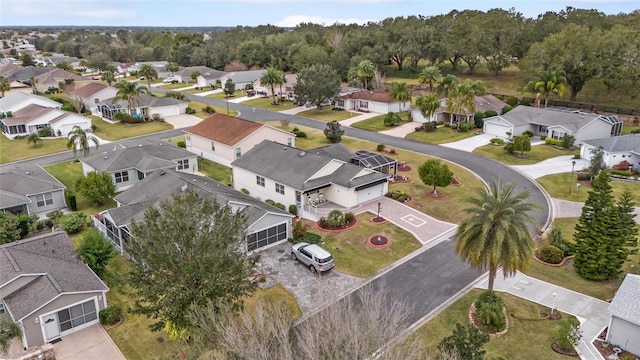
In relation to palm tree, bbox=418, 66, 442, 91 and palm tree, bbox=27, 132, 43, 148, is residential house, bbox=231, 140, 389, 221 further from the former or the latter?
palm tree, bbox=418, 66, 442, 91

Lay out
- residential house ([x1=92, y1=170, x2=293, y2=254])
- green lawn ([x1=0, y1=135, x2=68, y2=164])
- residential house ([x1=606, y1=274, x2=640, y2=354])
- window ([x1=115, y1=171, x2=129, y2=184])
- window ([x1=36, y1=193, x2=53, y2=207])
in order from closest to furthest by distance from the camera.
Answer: residential house ([x1=606, y1=274, x2=640, y2=354]) → residential house ([x1=92, y1=170, x2=293, y2=254]) → window ([x1=36, y1=193, x2=53, y2=207]) → window ([x1=115, y1=171, x2=129, y2=184]) → green lawn ([x1=0, y1=135, x2=68, y2=164])

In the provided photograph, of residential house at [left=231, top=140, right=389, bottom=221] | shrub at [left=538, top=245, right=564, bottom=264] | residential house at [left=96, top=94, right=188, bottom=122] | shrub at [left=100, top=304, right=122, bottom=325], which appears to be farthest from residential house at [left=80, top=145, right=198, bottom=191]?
shrub at [left=538, top=245, right=564, bottom=264]

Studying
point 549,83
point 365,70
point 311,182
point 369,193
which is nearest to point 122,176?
point 311,182

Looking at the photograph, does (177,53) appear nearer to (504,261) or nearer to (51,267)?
(51,267)

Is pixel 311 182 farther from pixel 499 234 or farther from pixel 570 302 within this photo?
pixel 570 302

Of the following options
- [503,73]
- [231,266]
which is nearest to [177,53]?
[503,73]

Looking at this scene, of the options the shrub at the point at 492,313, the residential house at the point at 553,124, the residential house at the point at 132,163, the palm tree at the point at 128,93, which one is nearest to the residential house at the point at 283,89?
the palm tree at the point at 128,93
